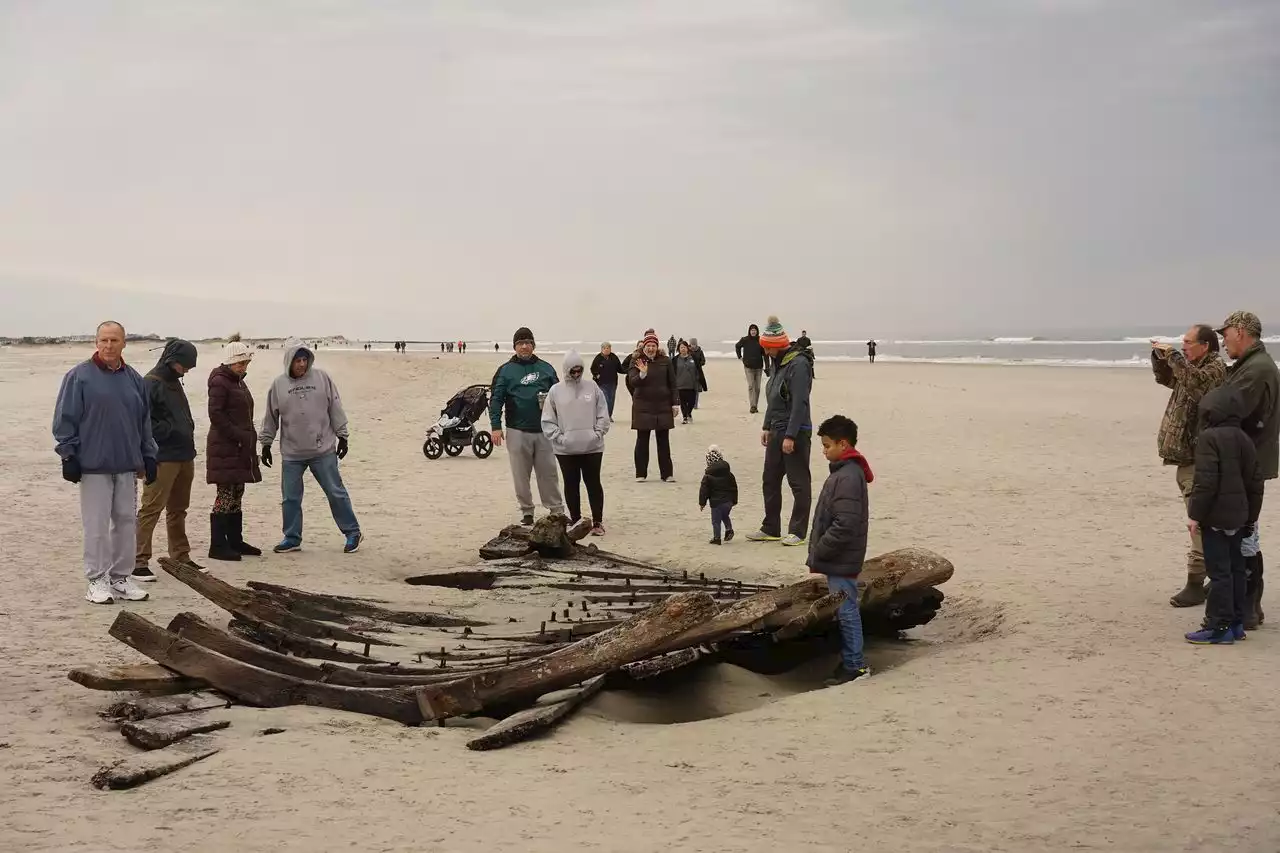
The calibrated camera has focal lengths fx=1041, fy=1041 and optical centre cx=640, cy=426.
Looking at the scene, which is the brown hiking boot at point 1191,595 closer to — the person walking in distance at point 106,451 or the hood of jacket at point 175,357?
the person walking in distance at point 106,451

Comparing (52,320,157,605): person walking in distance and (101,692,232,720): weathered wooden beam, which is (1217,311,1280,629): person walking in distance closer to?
(101,692,232,720): weathered wooden beam

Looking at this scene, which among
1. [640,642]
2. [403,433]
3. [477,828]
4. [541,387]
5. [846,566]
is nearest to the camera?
[477,828]

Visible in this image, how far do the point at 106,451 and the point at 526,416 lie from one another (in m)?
4.02

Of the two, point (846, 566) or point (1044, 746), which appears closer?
point (1044, 746)

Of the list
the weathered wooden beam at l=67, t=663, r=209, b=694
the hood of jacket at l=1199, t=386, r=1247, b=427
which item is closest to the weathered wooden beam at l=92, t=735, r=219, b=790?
the weathered wooden beam at l=67, t=663, r=209, b=694

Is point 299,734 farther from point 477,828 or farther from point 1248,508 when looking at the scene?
point 1248,508


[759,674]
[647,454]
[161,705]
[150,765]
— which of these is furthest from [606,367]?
[150,765]

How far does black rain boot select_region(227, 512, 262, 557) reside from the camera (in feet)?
32.4

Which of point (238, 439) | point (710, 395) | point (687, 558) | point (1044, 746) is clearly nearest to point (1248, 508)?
point (1044, 746)

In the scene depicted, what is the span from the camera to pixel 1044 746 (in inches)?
197

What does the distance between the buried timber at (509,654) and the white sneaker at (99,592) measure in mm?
1506

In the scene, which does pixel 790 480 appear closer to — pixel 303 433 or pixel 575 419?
pixel 575 419

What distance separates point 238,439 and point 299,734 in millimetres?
5195

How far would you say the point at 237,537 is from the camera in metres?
9.98
